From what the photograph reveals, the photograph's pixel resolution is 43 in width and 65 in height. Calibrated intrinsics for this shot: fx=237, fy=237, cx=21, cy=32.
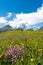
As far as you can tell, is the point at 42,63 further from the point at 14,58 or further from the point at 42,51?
the point at 42,51

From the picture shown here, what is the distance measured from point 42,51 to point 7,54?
193cm

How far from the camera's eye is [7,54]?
6625mm

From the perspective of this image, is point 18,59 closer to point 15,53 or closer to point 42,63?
point 15,53

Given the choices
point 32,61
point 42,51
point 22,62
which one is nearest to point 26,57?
point 22,62

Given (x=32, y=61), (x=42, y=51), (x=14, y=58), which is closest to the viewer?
(x=32, y=61)

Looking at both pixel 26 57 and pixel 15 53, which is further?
pixel 26 57

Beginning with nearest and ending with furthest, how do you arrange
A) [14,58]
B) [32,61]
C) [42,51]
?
[32,61] → [14,58] → [42,51]

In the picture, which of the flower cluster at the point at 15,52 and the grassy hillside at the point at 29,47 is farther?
the grassy hillside at the point at 29,47

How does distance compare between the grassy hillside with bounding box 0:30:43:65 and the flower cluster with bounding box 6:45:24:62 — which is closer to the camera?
the flower cluster with bounding box 6:45:24:62

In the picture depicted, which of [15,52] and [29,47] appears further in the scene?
[29,47]

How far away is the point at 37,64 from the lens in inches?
251

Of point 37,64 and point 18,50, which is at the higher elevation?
point 18,50

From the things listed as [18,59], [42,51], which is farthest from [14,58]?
[42,51]

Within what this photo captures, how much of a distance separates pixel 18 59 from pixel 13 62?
0.16 m
